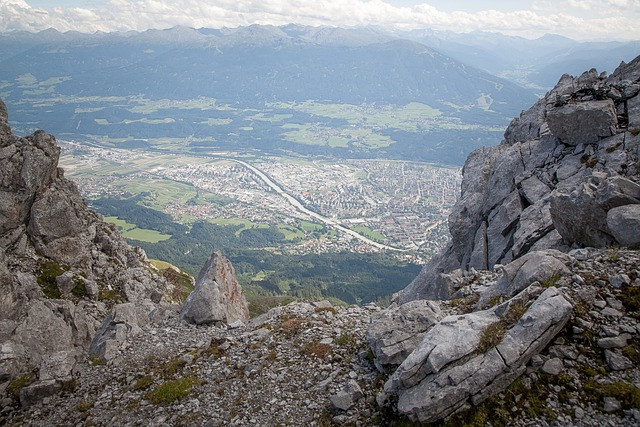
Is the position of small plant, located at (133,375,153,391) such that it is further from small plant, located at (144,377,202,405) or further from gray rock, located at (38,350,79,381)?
gray rock, located at (38,350,79,381)

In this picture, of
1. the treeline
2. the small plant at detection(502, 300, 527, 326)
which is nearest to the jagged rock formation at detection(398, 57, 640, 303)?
→ the small plant at detection(502, 300, 527, 326)

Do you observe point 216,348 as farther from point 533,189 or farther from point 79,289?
point 533,189

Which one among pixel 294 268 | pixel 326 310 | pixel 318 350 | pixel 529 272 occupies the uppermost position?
pixel 529 272

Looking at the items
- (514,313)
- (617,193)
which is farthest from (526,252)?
(514,313)

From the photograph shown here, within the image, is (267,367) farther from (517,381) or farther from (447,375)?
(517,381)

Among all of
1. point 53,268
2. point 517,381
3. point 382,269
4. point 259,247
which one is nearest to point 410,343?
point 517,381

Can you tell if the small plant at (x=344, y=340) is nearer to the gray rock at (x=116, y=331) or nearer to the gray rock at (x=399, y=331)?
the gray rock at (x=399, y=331)
